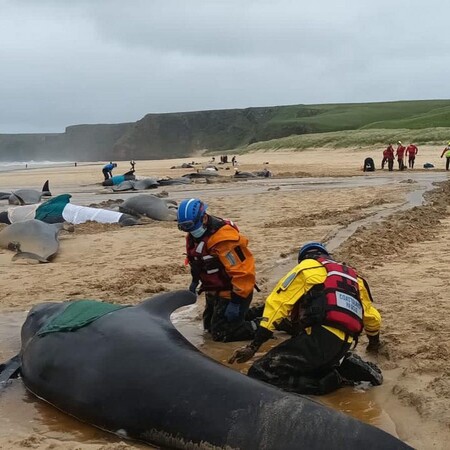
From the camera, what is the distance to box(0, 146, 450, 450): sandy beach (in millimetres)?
4590

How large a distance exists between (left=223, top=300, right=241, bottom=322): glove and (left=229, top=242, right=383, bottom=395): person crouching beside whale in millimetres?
1288

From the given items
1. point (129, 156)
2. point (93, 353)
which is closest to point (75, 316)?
point (93, 353)

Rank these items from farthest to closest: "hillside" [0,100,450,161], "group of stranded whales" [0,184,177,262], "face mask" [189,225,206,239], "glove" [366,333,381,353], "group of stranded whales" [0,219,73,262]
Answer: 1. "hillside" [0,100,450,161]
2. "group of stranded whales" [0,184,177,262]
3. "group of stranded whales" [0,219,73,262]
4. "face mask" [189,225,206,239]
5. "glove" [366,333,381,353]

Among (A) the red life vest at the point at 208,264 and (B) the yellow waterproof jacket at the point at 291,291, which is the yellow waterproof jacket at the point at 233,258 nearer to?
(A) the red life vest at the point at 208,264

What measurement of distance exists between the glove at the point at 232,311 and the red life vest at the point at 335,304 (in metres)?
1.49

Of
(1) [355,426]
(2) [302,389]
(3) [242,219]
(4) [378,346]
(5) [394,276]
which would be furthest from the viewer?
(3) [242,219]

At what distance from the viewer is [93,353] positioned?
4734mm

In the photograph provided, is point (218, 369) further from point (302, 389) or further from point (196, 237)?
point (196, 237)

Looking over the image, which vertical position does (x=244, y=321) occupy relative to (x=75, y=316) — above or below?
below

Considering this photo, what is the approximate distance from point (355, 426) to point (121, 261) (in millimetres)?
7318

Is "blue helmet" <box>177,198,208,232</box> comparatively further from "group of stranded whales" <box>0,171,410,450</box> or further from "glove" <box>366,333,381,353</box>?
"glove" <box>366,333,381,353</box>

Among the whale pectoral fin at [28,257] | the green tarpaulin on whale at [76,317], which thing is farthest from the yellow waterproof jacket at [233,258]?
the whale pectoral fin at [28,257]

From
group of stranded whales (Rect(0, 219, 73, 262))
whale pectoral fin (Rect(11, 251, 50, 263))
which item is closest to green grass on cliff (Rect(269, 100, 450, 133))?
group of stranded whales (Rect(0, 219, 73, 262))

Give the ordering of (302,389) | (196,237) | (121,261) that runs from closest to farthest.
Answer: (302,389), (196,237), (121,261)
